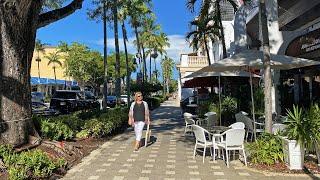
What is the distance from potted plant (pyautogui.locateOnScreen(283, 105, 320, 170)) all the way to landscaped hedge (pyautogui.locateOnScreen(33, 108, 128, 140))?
6.17 metres

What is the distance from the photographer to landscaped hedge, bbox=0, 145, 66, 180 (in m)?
7.98

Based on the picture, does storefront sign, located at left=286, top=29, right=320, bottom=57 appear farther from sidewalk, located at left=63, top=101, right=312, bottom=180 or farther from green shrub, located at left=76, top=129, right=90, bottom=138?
green shrub, located at left=76, top=129, right=90, bottom=138

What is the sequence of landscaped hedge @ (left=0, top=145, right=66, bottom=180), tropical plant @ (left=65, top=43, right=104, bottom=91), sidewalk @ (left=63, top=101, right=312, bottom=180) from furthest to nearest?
1. tropical plant @ (left=65, top=43, right=104, bottom=91)
2. sidewalk @ (left=63, top=101, right=312, bottom=180)
3. landscaped hedge @ (left=0, top=145, right=66, bottom=180)

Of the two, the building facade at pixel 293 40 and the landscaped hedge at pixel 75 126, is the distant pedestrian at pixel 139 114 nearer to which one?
the landscaped hedge at pixel 75 126

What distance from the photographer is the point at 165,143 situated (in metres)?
14.1

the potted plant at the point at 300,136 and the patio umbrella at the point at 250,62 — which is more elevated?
the patio umbrella at the point at 250,62

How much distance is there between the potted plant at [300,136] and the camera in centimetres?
909

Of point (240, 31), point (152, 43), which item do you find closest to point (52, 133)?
point (240, 31)

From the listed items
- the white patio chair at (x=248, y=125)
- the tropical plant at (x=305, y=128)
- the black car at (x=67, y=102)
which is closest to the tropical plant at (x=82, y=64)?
the black car at (x=67, y=102)

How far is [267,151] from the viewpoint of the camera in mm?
9703

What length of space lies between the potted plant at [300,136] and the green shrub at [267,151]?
0.35m

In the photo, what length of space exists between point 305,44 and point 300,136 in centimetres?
945

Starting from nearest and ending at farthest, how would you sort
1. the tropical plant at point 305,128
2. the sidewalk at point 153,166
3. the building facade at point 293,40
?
the sidewalk at point 153,166 → the tropical plant at point 305,128 → the building facade at point 293,40

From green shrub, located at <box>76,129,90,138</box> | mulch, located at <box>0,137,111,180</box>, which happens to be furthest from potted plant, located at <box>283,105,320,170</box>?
green shrub, located at <box>76,129,90,138</box>
